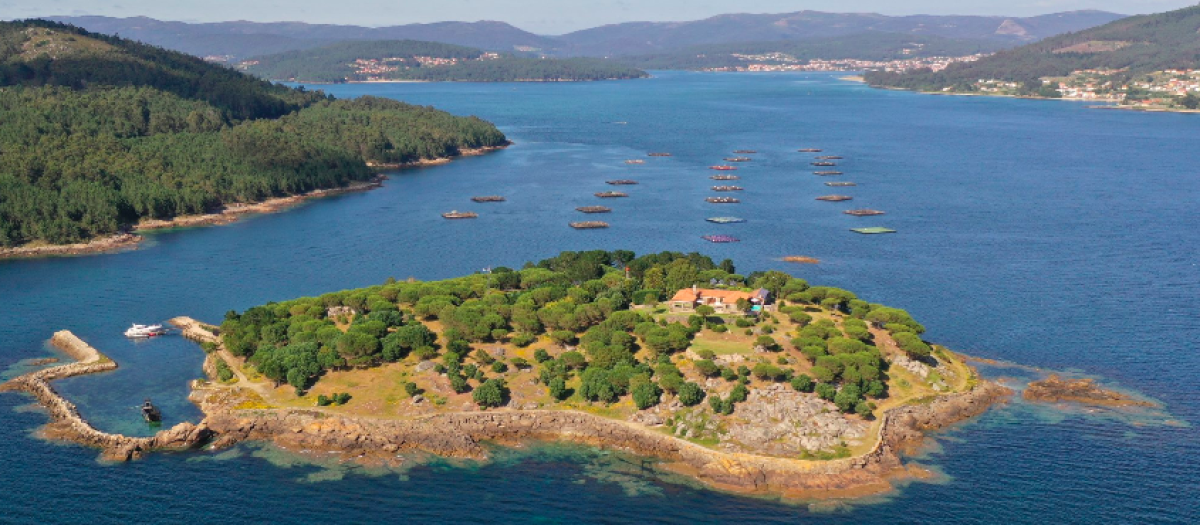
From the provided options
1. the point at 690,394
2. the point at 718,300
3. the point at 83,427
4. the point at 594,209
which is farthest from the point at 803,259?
the point at 83,427

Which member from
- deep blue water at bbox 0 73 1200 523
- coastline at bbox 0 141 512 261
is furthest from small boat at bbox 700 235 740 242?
coastline at bbox 0 141 512 261

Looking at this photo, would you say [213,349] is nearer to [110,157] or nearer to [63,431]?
[63,431]

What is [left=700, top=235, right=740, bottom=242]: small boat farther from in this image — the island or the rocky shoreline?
the rocky shoreline

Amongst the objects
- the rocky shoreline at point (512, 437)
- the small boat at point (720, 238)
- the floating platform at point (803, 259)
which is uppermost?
the small boat at point (720, 238)

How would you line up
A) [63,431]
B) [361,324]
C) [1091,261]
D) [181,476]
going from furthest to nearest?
[1091,261] → [361,324] → [63,431] → [181,476]

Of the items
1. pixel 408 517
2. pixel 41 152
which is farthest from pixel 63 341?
pixel 41 152

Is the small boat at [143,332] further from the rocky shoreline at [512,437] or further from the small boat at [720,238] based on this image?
the small boat at [720,238]

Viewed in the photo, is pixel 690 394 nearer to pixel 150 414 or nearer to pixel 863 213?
pixel 150 414

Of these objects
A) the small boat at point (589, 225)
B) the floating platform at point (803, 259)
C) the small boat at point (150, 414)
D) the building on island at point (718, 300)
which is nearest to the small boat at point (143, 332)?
the small boat at point (150, 414)
